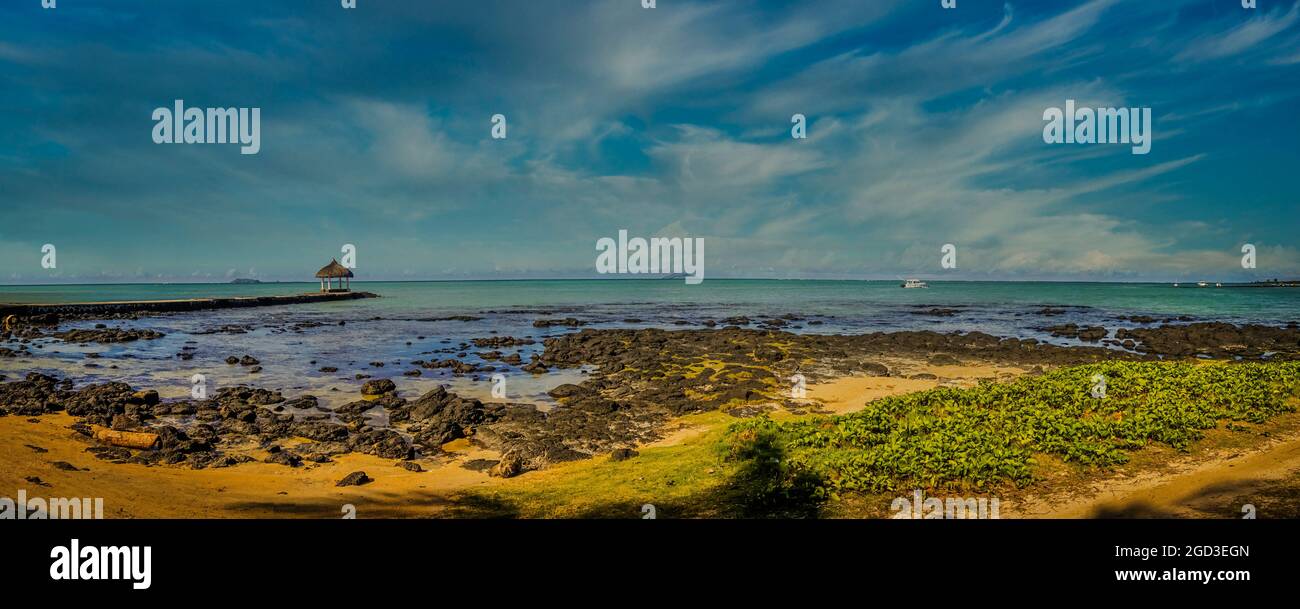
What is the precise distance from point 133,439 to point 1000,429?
1858cm

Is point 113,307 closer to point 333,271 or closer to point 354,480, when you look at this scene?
point 333,271

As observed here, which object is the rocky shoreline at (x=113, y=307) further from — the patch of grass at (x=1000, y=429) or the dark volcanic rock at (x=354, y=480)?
the patch of grass at (x=1000, y=429)

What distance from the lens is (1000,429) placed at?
1050 cm

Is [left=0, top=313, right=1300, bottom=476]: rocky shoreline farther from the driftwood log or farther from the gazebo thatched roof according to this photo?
the gazebo thatched roof

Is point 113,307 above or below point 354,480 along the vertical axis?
above

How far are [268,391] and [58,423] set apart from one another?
17.7 ft

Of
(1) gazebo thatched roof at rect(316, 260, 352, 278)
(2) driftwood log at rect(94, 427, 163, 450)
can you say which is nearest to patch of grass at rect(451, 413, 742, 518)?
(2) driftwood log at rect(94, 427, 163, 450)

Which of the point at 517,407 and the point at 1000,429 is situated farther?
the point at 517,407

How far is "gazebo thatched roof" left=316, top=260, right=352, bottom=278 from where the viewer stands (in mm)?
89750

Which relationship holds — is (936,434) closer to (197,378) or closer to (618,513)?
(618,513)

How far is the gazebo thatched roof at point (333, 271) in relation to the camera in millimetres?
89750

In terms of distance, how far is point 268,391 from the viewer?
19.8m

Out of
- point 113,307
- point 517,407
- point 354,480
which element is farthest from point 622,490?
point 113,307
